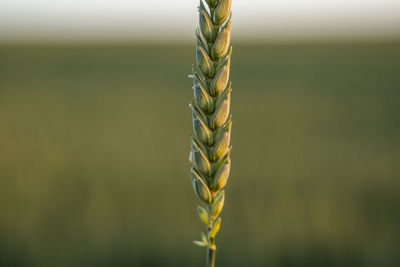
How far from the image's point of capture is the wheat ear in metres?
0.78

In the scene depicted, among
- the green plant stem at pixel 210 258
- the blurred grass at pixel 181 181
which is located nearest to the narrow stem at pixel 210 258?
the green plant stem at pixel 210 258

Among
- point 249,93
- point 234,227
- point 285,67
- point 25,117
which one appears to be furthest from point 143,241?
point 285,67

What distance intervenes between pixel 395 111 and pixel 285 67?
782 centimetres

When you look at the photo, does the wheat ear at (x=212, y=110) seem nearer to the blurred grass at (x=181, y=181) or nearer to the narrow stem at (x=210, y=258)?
the narrow stem at (x=210, y=258)

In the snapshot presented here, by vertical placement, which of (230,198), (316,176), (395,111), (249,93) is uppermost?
(249,93)

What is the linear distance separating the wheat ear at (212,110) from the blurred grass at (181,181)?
2.30 meters

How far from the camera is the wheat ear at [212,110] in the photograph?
778 millimetres

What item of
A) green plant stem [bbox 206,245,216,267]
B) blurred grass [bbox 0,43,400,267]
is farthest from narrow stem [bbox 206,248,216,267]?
blurred grass [bbox 0,43,400,267]

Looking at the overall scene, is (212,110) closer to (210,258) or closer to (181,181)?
(210,258)

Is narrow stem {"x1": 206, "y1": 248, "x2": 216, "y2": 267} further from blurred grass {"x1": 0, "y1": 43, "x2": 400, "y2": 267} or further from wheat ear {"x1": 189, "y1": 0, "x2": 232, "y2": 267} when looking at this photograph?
blurred grass {"x1": 0, "y1": 43, "x2": 400, "y2": 267}

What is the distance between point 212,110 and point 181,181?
3447mm

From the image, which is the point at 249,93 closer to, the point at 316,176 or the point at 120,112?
the point at 120,112

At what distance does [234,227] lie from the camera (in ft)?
11.0

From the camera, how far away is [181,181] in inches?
166
